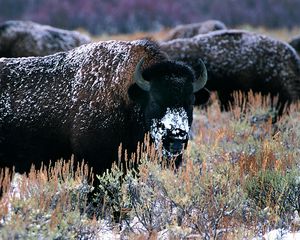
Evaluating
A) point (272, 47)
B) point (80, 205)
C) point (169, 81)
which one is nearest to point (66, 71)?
point (169, 81)

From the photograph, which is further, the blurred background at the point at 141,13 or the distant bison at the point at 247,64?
the blurred background at the point at 141,13

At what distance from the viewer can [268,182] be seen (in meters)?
6.96

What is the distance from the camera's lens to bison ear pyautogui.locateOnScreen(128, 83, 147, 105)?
704 cm

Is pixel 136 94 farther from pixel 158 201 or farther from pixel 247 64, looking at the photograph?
pixel 247 64

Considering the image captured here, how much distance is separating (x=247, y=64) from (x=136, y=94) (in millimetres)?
6010

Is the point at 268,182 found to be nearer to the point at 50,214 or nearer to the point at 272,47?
the point at 50,214

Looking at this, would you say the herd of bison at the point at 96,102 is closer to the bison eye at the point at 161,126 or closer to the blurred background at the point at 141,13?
the bison eye at the point at 161,126

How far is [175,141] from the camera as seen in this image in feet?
21.6

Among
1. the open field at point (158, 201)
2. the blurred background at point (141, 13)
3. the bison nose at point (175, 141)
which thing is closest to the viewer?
the open field at point (158, 201)

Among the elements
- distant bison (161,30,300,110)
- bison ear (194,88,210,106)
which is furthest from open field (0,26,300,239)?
distant bison (161,30,300,110)

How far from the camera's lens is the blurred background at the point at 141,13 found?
40.8 m

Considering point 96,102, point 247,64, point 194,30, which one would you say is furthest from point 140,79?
point 194,30

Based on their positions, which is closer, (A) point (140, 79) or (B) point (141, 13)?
(A) point (140, 79)

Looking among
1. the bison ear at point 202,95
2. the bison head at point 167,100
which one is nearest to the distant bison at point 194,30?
the bison ear at point 202,95
